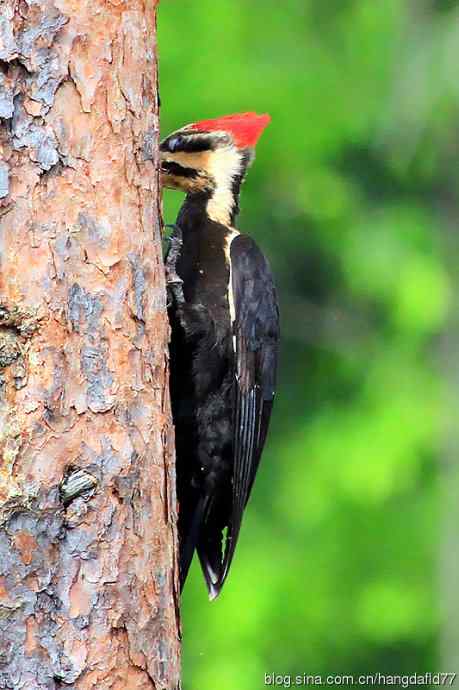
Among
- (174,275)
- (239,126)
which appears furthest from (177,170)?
(174,275)

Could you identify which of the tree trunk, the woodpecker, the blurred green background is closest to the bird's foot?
the woodpecker

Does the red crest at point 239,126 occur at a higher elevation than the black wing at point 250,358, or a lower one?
higher

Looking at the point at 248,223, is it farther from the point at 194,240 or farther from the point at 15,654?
the point at 15,654

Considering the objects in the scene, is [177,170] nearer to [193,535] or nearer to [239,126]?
[239,126]

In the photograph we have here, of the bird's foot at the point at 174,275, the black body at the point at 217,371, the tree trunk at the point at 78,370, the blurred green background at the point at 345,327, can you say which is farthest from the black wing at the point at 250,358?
the blurred green background at the point at 345,327

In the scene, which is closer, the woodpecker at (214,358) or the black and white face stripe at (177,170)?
the woodpecker at (214,358)

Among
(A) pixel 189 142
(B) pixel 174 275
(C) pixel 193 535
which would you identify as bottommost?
(C) pixel 193 535

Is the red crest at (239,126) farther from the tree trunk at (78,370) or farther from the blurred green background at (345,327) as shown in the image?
the blurred green background at (345,327)

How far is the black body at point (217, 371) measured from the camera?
11.8ft

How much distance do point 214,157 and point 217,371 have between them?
0.59m

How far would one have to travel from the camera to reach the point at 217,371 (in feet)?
11.9

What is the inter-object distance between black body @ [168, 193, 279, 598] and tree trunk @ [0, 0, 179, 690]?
33.3 inches

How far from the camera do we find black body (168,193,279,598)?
11.8 feet

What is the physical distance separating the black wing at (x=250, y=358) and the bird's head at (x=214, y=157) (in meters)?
0.18
